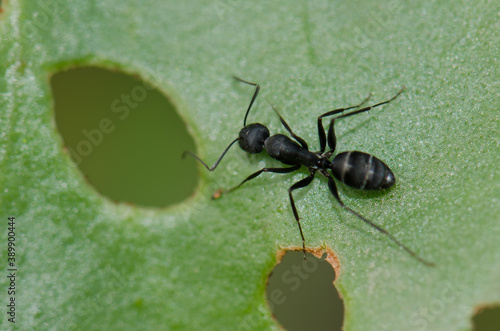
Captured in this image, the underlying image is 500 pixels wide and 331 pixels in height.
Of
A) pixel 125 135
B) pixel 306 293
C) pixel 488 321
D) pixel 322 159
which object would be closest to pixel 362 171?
pixel 322 159

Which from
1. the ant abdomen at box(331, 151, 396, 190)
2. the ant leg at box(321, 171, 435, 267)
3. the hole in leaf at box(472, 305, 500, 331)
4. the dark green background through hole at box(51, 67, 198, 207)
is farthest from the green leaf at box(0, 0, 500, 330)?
the hole in leaf at box(472, 305, 500, 331)

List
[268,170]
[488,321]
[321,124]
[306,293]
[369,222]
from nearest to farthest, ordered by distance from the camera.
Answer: [369,222], [488,321], [321,124], [268,170], [306,293]

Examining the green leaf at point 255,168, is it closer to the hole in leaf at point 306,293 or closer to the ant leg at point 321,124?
the ant leg at point 321,124

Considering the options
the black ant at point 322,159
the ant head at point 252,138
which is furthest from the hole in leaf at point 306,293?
the ant head at point 252,138

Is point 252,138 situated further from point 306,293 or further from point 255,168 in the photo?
point 306,293

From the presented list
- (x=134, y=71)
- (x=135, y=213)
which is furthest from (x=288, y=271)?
(x=134, y=71)

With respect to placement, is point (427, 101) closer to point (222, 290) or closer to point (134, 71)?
point (222, 290)
